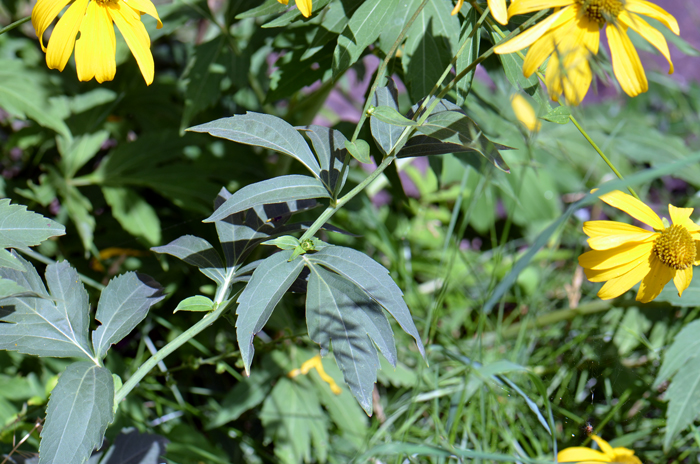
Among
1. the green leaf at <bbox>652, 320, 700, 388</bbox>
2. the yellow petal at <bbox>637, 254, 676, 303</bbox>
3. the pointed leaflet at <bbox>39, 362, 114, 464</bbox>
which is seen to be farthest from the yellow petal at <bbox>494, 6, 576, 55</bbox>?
the green leaf at <bbox>652, 320, 700, 388</bbox>

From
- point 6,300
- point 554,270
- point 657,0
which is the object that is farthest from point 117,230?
point 657,0

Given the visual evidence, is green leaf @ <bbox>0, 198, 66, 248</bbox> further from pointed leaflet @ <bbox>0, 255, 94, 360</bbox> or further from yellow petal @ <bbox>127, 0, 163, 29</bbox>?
yellow petal @ <bbox>127, 0, 163, 29</bbox>

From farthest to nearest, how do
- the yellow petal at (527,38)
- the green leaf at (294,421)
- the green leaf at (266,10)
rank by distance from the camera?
the green leaf at (294,421) → the green leaf at (266,10) → the yellow petal at (527,38)

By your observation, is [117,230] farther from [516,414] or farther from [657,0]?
[657,0]

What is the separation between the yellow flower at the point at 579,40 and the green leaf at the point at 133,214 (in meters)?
0.87

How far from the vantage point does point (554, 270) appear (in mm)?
1753

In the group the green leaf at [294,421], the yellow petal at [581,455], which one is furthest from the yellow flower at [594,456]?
the green leaf at [294,421]

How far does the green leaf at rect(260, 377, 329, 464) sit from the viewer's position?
109 centimetres

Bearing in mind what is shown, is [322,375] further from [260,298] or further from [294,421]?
[260,298]

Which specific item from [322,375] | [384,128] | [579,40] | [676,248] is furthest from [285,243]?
[322,375]

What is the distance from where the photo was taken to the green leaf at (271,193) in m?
0.56

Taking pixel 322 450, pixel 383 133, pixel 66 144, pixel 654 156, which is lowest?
pixel 322 450

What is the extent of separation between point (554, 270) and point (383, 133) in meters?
1.33

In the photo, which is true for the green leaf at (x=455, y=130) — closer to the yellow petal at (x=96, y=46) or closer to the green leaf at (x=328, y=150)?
the green leaf at (x=328, y=150)
